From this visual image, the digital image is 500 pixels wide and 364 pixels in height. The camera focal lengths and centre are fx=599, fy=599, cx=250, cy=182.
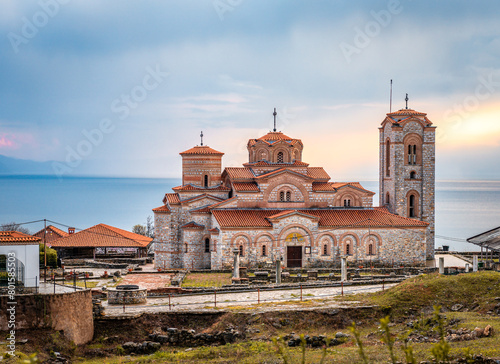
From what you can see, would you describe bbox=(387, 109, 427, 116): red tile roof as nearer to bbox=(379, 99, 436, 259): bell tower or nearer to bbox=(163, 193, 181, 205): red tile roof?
bbox=(379, 99, 436, 259): bell tower

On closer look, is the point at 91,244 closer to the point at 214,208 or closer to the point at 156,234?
the point at 156,234

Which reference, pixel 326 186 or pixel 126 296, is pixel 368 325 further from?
pixel 326 186

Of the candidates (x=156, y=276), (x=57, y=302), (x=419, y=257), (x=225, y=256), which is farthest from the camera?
(x=419, y=257)

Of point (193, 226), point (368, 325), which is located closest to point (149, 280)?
point (193, 226)

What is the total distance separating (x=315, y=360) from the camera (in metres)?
16.5

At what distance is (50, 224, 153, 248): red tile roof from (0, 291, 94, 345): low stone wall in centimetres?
2015

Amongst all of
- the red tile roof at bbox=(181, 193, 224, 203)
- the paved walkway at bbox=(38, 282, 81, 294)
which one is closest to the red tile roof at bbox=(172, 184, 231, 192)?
the red tile roof at bbox=(181, 193, 224, 203)

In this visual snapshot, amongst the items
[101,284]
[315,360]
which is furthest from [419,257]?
[315,360]

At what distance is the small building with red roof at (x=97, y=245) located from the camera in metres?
40.9

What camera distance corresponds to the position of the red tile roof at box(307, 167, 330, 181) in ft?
135

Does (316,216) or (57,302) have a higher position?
(316,216)

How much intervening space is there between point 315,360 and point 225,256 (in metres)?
19.9

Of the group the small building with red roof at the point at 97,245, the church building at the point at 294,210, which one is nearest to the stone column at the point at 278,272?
the church building at the point at 294,210

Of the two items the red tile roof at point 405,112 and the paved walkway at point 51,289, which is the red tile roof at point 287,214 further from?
the paved walkway at point 51,289
